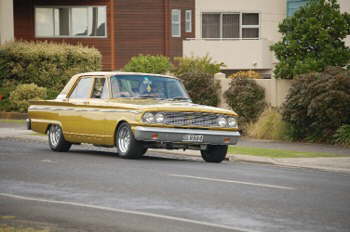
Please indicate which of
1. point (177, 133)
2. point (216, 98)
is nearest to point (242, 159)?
point (177, 133)

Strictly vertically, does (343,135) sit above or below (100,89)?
below

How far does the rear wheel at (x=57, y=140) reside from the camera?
19.8 m

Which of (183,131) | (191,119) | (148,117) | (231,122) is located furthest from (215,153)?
(148,117)

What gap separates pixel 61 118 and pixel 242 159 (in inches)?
154

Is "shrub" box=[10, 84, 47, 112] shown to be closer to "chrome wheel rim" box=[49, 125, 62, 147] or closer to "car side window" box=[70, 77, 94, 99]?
"chrome wheel rim" box=[49, 125, 62, 147]

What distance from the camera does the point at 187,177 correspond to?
47.3ft

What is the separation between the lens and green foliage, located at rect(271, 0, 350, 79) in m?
26.7

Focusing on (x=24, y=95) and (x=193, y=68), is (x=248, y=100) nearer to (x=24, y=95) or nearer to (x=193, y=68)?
(x=193, y=68)

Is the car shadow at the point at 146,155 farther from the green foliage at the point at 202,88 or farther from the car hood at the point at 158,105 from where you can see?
the green foliage at the point at 202,88

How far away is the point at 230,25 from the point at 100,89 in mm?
32998

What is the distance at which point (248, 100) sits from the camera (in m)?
26.8

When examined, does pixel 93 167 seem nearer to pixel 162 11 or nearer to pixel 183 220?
pixel 183 220

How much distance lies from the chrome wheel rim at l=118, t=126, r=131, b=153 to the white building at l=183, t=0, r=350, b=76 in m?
29.7

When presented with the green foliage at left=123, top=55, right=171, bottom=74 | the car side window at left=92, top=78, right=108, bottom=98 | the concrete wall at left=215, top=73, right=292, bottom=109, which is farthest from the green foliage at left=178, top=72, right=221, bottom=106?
the green foliage at left=123, top=55, right=171, bottom=74
